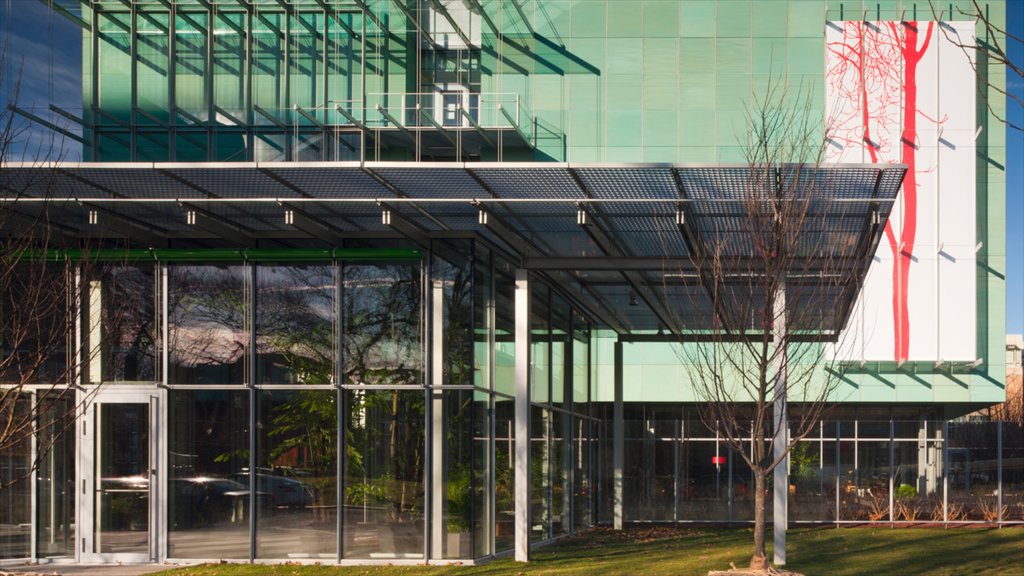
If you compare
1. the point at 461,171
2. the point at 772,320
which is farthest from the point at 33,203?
the point at 772,320

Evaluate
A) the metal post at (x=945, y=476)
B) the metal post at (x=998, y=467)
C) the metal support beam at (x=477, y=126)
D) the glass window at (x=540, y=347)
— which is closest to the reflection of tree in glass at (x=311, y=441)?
the glass window at (x=540, y=347)

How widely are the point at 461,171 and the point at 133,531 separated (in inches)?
314

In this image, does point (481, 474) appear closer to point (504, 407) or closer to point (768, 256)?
point (504, 407)

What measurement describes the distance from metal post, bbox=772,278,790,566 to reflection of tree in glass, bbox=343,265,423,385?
212 inches

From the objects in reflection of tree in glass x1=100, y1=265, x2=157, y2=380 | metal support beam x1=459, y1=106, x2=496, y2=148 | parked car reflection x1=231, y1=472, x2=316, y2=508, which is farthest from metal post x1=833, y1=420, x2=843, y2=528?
reflection of tree in glass x1=100, y1=265, x2=157, y2=380

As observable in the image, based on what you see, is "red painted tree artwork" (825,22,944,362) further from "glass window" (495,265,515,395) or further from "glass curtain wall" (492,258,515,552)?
"glass curtain wall" (492,258,515,552)

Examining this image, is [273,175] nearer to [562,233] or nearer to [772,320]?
[562,233]

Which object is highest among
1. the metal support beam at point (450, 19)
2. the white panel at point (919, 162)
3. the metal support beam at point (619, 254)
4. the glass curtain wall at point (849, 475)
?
the metal support beam at point (450, 19)

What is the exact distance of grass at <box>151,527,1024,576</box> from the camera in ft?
56.6

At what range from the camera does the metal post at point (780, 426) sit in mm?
16062

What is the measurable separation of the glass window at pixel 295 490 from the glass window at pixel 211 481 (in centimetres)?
24

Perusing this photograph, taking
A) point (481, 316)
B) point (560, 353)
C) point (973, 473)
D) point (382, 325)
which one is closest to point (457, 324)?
point (481, 316)

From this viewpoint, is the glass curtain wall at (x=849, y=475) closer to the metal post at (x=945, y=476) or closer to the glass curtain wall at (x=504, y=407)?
the metal post at (x=945, y=476)

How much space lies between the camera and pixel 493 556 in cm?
1870
